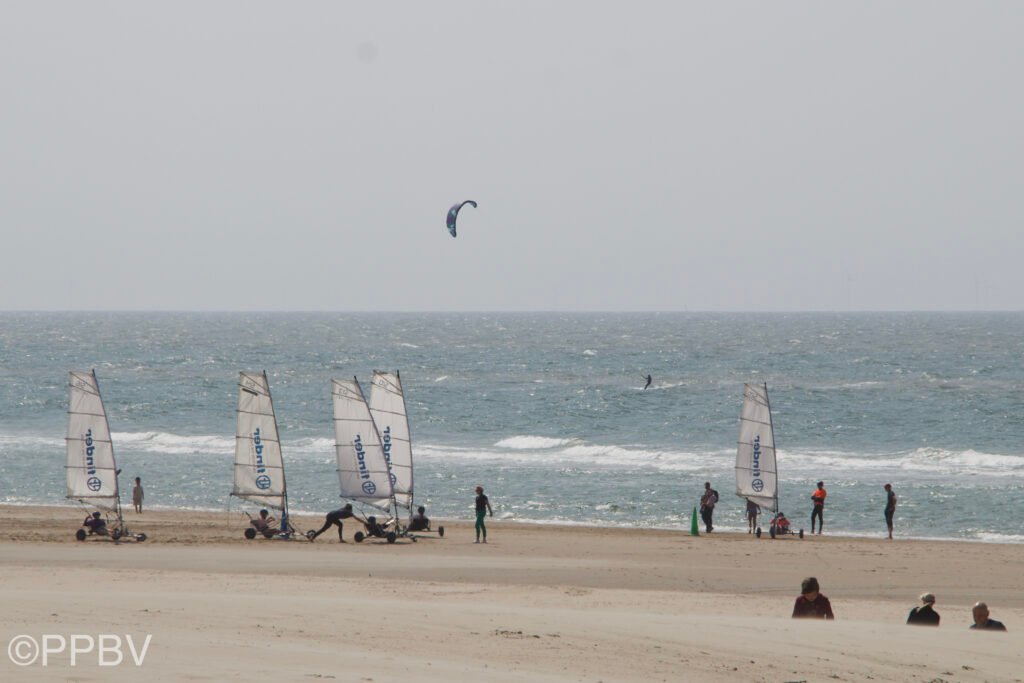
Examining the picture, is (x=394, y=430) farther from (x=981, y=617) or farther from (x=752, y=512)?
(x=981, y=617)

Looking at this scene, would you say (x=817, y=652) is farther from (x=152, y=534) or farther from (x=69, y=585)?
(x=152, y=534)

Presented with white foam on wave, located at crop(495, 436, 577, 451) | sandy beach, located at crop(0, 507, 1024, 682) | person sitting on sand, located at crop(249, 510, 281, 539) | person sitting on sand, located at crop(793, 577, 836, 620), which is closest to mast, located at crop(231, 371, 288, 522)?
person sitting on sand, located at crop(249, 510, 281, 539)

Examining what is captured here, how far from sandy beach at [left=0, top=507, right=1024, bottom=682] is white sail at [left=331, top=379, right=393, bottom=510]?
1.30 meters

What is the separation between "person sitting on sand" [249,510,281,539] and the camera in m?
23.7

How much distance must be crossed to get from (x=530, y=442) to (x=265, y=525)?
962 inches

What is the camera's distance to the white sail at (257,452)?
2430cm

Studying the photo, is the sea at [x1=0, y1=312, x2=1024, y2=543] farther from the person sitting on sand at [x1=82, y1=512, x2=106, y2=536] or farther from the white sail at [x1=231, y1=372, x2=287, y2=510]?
the person sitting on sand at [x1=82, y1=512, x2=106, y2=536]

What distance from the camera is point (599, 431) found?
2013 inches

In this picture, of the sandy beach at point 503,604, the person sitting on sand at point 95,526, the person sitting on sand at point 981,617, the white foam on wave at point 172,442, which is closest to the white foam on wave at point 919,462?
the sandy beach at point 503,604

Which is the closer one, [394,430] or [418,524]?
[418,524]

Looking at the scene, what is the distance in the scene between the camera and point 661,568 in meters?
20.8

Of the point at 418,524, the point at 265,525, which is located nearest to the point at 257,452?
the point at 265,525

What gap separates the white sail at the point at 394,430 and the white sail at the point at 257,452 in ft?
7.44

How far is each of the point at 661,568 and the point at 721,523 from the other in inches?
321
